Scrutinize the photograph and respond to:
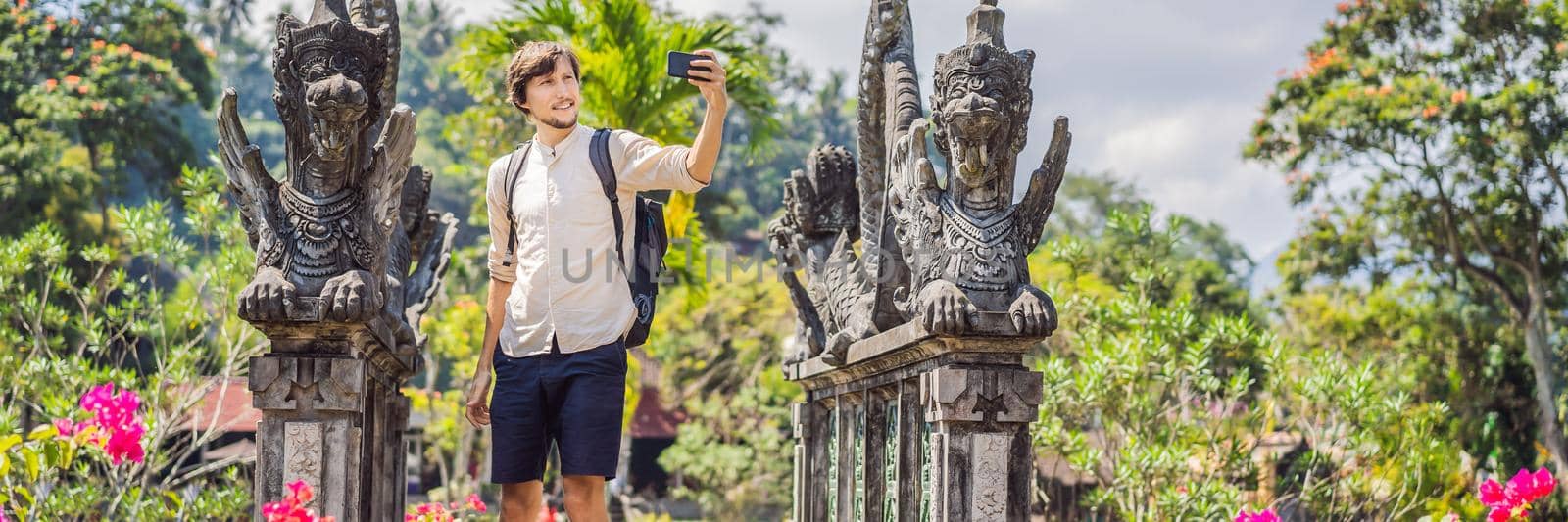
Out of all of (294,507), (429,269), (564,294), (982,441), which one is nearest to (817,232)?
(429,269)

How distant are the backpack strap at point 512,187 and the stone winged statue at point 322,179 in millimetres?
520

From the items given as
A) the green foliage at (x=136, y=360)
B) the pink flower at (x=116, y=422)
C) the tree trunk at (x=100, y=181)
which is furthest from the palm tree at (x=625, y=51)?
the tree trunk at (x=100, y=181)

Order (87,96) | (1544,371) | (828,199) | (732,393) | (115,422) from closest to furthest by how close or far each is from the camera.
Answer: (115,422) → (828,199) → (1544,371) → (87,96) → (732,393)

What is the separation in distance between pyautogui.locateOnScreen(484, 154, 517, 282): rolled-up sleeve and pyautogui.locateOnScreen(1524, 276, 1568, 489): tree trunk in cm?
1155

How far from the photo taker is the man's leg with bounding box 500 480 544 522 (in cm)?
354

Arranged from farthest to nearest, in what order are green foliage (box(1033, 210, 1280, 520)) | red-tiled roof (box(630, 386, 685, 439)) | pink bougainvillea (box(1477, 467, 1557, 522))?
red-tiled roof (box(630, 386, 685, 439)), green foliage (box(1033, 210, 1280, 520)), pink bougainvillea (box(1477, 467, 1557, 522))

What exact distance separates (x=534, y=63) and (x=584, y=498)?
1.00m

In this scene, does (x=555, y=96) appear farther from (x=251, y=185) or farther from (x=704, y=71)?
(x=251, y=185)

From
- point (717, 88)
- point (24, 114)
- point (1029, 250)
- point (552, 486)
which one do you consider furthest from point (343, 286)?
point (552, 486)

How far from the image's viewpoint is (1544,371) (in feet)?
43.1

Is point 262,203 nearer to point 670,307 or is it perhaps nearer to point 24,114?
point 24,114

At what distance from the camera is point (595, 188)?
3.49 meters

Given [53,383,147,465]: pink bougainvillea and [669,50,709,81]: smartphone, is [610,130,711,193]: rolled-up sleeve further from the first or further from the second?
[53,383,147,465]: pink bougainvillea

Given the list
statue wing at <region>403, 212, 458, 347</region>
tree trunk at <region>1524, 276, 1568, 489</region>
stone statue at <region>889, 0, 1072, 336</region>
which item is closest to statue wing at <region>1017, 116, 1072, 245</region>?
stone statue at <region>889, 0, 1072, 336</region>
